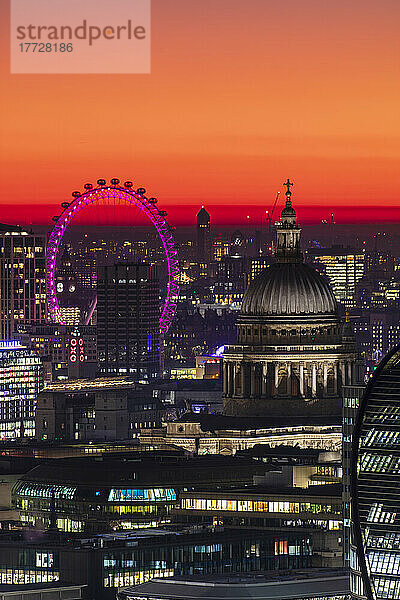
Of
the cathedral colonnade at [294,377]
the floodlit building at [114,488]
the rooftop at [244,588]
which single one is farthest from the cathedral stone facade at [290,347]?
the rooftop at [244,588]

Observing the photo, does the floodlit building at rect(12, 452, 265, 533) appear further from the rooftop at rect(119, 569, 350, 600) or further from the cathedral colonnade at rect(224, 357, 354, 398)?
the rooftop at rect(119, 569, 350, 600)

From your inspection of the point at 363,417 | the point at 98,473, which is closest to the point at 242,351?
the point at 98,473

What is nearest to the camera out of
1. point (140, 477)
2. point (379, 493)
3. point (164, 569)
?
point (379, 493)

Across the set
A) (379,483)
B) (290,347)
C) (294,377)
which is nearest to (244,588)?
(379,483)

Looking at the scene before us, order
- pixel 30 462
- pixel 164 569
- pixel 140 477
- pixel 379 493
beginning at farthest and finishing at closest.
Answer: pixel 30 462 → pixel 140 477 → pixel 164 569 → pixel 379 493

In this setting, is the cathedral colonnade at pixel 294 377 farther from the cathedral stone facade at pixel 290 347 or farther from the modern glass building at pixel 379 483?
the modern glass building at pixel 379 483

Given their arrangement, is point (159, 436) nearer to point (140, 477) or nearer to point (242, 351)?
point (242, 351)

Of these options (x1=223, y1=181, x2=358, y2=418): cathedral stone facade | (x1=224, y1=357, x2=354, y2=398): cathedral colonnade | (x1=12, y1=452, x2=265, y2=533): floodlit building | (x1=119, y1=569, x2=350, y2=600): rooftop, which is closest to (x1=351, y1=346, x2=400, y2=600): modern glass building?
(x1=119, y1=569, x2=350, y2=600): rooftop
